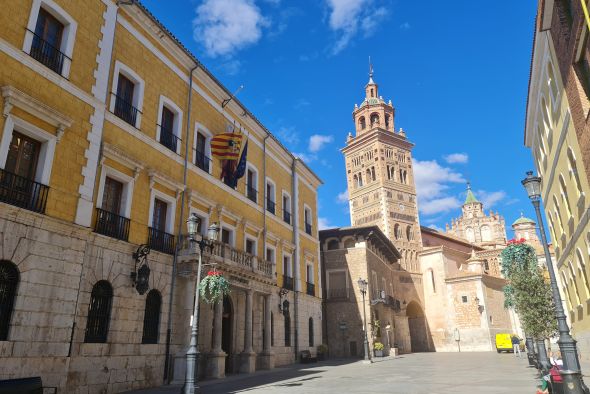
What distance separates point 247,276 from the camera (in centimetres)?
2041

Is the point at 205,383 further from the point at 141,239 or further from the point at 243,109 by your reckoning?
the point at 243,109

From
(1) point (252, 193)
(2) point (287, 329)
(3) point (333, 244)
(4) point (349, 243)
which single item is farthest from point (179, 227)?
(3) point (333, 244)

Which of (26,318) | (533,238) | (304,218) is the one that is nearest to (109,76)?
(26,318)

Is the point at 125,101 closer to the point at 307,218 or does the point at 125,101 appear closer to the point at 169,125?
the point at 169,125

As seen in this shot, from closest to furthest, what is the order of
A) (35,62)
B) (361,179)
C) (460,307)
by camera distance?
(35,62) → (460,307) → (361,179)

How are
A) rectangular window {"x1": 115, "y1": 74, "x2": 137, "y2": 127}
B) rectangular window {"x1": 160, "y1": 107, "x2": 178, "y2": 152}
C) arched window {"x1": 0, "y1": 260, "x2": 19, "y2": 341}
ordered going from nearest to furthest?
1. arched window {"x1": 0, "y1": 260, "x2": 19, "y2": 341}
2. rectangular window {"x1": 115, "y1": 74, "x2": 137, "y2": 127}
3. rectangular window {"x1": 160, "y1": 107, "x2": 178, "y2": 152}

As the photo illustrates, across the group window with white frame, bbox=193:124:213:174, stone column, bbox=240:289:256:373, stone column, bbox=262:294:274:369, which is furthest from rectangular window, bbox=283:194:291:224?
window with white frame, bbox=193:124:213:174

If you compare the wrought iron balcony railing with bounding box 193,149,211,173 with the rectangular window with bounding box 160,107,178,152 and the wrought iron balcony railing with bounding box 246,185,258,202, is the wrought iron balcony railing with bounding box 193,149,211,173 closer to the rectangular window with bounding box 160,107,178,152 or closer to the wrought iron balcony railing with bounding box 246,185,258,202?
the rectangular window with bounding box 160,107,178,152

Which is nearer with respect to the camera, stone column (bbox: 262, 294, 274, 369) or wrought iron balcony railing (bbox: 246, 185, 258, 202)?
stone column (bbox: 262, 294, 274, 369)

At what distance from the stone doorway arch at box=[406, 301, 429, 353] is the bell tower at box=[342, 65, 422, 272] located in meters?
7.11

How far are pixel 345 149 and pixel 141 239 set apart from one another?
62741 millimetres

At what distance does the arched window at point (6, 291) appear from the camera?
10.5m

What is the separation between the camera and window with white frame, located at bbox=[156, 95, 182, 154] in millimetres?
17812

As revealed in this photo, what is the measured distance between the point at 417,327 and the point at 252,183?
41.7 metres
